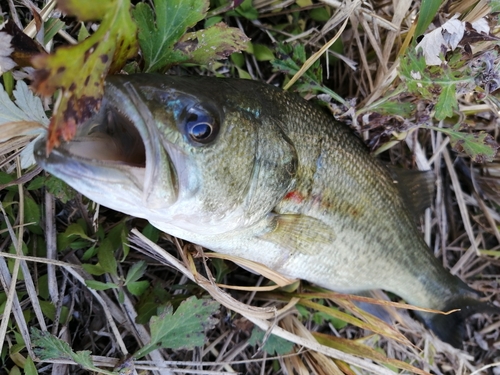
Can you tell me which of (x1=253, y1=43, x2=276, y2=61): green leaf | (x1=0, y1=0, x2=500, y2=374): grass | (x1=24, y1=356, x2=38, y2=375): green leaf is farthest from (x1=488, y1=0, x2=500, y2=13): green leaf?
(x1=24, y1=356, x2=38, y2=375): green leaf

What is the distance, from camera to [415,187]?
2.56 metres

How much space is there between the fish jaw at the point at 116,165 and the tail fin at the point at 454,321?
7.39ft

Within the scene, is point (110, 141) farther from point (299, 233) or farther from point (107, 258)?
point (299, 233)

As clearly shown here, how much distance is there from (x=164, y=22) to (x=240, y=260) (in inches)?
46.4

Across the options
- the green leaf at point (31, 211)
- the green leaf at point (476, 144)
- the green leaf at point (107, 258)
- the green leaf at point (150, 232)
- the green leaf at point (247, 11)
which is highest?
the green leaf at point (247, 11)

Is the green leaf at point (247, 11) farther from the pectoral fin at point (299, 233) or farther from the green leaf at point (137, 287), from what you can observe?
the green leaf at point (137, 287)

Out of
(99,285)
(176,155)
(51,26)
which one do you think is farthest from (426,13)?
(99,285)

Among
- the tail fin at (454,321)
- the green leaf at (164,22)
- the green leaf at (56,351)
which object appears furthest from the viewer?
the tail fin at (454,321)

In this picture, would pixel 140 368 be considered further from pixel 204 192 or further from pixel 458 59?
pixel 458 59

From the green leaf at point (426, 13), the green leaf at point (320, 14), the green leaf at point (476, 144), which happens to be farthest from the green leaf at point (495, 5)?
the green leaf at point (320, 14)

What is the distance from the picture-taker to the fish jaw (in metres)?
1.31

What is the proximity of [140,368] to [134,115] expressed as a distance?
1334 millimetres

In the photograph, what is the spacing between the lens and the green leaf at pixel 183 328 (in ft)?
6.37

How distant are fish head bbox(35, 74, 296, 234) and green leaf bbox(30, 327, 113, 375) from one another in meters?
0.74
